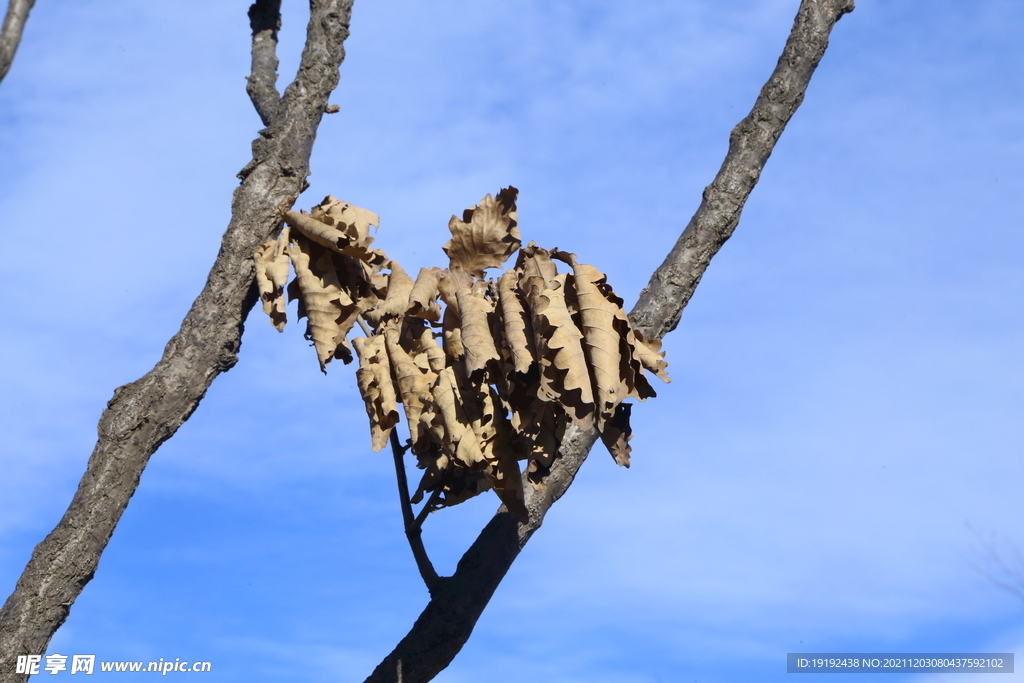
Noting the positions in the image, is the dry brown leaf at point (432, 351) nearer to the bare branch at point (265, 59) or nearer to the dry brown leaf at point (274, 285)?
the dry brown leaf at point (274, 285)

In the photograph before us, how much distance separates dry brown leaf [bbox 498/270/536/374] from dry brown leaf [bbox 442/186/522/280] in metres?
0.32

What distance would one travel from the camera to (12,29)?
256 centimetres

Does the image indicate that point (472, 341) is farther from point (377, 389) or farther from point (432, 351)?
point (377, 389)

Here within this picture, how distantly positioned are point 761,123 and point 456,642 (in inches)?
114

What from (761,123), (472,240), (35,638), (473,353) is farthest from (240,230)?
(761,123)

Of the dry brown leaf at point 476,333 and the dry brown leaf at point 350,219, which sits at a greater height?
the dry brown leaf at point 350,219

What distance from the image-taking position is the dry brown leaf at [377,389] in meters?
3.33

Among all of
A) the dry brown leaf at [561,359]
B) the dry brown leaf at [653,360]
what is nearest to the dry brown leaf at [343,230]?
the dry brown leaf at [561,359]

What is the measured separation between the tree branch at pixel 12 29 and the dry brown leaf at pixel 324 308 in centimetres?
130

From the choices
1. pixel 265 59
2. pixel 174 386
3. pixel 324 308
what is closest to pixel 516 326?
pixel 324 308

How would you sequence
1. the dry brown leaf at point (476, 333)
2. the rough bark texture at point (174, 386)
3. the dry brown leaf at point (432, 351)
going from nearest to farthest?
the dry brown leaf at point (476, 333) < the dry brown leaf at point (432, 351) < the rough bark texture at point (174, 386)

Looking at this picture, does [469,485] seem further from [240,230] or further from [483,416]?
[240,230]

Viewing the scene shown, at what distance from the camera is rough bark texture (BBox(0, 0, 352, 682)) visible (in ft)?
11.1

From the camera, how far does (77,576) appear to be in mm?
3416
